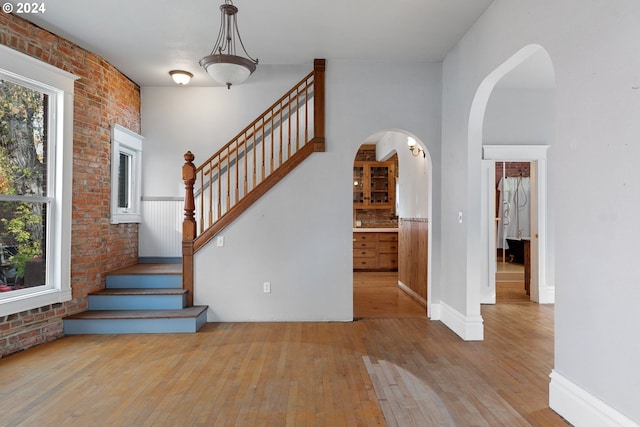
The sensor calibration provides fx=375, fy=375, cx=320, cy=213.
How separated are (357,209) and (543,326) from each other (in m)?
5.70

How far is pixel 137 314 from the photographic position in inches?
171

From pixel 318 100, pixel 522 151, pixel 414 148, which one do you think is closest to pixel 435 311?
pixel 414 148

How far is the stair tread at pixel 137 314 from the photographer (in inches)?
168

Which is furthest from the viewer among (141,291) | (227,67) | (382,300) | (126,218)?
(382,300)

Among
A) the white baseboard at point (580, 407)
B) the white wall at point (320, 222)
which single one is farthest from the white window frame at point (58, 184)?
the white baseboard at point (580, 407)

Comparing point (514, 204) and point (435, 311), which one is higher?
point (514, 204)

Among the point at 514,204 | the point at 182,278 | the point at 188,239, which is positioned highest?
the point at 514,204

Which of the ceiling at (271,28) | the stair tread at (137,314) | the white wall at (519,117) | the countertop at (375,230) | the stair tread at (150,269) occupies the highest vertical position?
the ceiling at (271,28)

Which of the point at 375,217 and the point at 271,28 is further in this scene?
the point at 375,217

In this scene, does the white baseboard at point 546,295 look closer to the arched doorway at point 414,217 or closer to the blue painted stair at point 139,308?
the arched doorway at point 414,217

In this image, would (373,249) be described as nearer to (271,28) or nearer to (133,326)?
(133,326)

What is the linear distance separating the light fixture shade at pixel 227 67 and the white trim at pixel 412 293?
3953mm

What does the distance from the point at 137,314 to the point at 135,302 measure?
0.24 meters

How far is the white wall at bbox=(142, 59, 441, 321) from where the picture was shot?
4758mm
